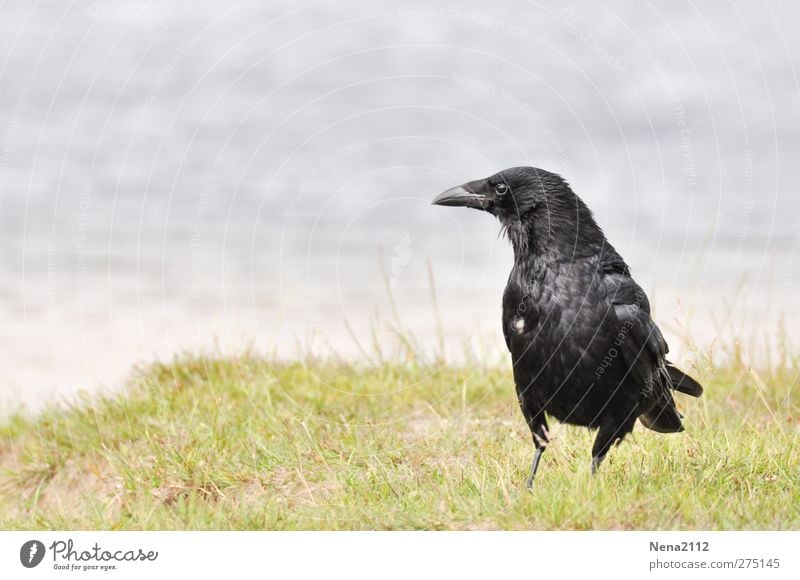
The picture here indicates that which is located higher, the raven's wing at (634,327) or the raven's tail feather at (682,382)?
the raven's wing at (634,327)

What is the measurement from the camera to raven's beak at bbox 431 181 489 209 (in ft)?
15.6

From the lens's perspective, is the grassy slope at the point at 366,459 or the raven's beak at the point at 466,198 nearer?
the grassy slope at the point at 366,459

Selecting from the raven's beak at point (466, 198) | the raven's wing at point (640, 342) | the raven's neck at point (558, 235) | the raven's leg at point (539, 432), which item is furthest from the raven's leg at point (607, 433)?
the raven's beak at point (466, 198)

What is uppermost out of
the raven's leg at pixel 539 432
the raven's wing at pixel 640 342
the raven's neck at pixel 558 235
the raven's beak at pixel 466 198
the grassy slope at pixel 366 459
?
the raven's beak at pixel 466 198

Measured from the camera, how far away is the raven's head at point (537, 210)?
14.5ft

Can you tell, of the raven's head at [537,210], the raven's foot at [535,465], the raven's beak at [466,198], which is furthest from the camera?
the raven's beak at [466,198]

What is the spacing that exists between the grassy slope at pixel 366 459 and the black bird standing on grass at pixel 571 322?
0.95 feet

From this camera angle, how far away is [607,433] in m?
4.40

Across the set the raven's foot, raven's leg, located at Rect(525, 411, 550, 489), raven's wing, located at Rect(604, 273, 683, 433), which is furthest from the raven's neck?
the raven's foot

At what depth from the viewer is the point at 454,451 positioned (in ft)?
16.1

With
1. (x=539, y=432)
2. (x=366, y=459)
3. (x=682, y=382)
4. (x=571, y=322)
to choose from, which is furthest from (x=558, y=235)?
(x=366, y=459)

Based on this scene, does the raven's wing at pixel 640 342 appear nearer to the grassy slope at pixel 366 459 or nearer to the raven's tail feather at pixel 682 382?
the raven's tail feather at pixel 682 382
